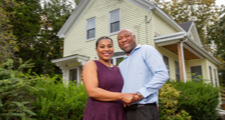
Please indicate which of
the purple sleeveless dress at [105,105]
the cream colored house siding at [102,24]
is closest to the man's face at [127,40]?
the purple sleeveless dress at [105,105]

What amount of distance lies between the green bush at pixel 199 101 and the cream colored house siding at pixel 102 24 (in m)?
3.97

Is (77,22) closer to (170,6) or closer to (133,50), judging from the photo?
(133,50)

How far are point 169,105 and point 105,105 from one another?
373 cm

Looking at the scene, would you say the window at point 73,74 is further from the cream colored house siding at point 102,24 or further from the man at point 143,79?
the man at point 143,79

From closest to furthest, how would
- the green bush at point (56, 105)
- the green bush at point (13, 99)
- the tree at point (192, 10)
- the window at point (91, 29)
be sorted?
the green bush at point (13, 99) < the green bush at point (56, 105) < the window at point (91, 29) < the tree at point (192, 10)

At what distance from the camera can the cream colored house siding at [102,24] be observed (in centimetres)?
1019

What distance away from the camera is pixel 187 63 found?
45.4ft

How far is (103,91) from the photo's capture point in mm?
1759

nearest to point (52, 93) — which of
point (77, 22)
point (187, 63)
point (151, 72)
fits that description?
point (151, 72)

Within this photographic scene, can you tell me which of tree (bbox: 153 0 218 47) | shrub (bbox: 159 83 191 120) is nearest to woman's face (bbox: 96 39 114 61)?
shrub (bbox: 159 83 191 120)

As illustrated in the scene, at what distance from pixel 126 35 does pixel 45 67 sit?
16.7 m

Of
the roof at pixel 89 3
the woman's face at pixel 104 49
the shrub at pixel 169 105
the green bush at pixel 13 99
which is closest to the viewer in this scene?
the woman's face at pixel 104 49

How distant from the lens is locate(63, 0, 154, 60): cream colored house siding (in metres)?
10.2

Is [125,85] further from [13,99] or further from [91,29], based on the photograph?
[91,29]
